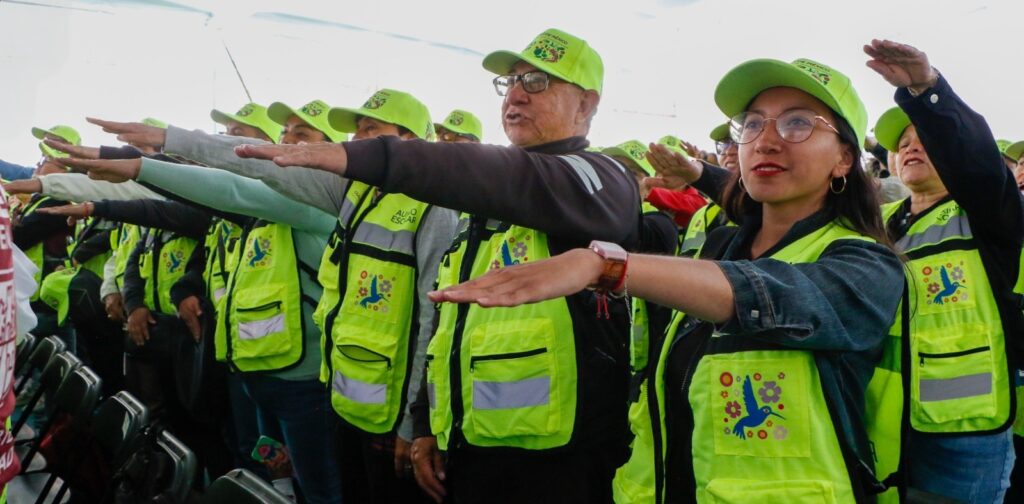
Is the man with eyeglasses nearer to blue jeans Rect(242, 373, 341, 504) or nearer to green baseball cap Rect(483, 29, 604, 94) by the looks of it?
green baseball cap Rect(483, 29, 604, 94)

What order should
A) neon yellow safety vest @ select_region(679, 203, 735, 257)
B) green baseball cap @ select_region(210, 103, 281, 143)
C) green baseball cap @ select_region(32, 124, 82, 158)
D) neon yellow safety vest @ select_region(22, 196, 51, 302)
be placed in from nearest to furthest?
neon yellow safety vest @ select_region(679, 203, 735, 257) < green baseball cap @ select_region(210, 103, 281, 143) < neon yellow safety vest @ select_region(22, 196, 51, 302) < green baseball cap @ select_region(32, 124, 82, 158)

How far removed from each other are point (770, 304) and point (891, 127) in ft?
6.32

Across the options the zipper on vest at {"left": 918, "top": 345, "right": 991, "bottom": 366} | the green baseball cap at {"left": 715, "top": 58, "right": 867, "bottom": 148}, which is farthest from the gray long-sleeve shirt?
the zipper on vest at {"left": 918, "top": 345, "right": 991, "bottom": 366}

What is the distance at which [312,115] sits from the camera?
10.5 ft

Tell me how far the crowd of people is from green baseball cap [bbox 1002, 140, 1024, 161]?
128 cm

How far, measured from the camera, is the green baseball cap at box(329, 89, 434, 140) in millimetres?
2633

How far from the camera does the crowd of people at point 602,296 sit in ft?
3.64

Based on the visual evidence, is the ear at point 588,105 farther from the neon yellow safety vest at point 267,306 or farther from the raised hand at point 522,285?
the neon yellow safety vest at point 267,306


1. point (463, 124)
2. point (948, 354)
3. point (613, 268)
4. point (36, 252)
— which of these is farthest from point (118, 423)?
point (463, 124)

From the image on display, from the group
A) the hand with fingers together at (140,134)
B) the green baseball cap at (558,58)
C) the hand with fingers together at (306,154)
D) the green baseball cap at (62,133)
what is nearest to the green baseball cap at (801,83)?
the green baseball cap at (558,58)

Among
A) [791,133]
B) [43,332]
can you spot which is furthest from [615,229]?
[43,332]

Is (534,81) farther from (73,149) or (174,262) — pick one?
(174,262)

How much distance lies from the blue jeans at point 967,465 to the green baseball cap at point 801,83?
1.20 metres

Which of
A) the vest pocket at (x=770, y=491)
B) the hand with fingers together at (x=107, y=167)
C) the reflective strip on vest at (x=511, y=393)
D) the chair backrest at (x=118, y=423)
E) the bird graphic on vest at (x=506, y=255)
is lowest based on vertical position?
the chair backrest at (x=118, y=423)
